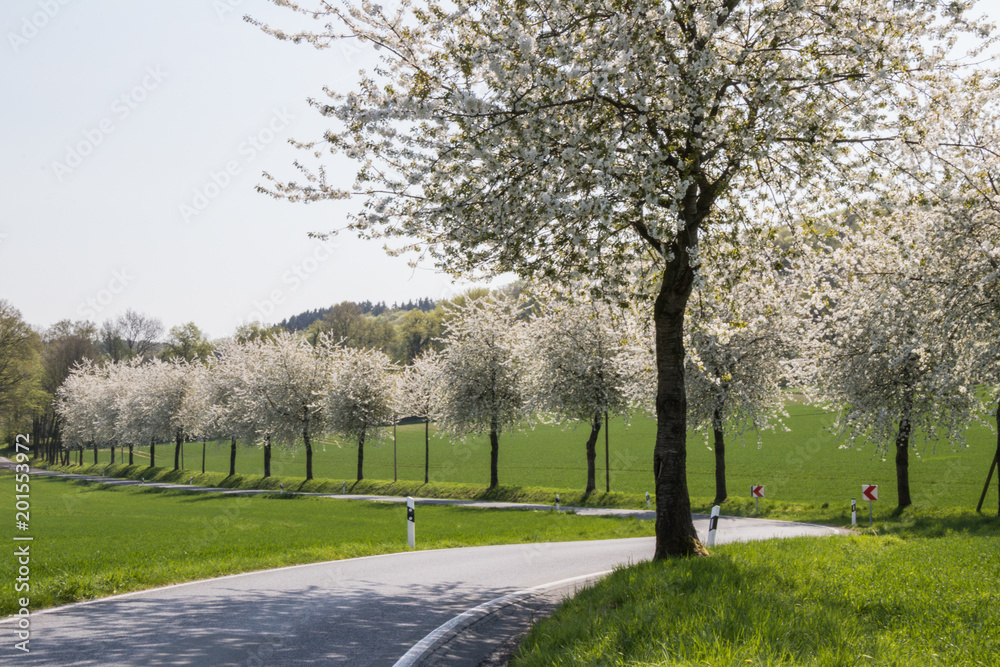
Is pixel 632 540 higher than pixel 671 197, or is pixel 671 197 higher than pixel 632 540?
pixel 671 197

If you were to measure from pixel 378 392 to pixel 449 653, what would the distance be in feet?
129

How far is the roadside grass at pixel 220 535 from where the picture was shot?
9.85m

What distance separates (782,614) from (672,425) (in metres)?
4.07

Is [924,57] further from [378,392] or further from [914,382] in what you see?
[378,392]

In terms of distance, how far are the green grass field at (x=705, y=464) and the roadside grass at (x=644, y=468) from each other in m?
0.07

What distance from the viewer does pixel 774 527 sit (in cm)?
2014

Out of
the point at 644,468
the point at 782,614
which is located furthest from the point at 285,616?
the point at 644,468

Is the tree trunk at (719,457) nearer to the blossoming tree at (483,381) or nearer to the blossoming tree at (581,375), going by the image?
the blossoming tree at (581,375)

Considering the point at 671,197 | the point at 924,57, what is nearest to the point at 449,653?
the point at 671,197

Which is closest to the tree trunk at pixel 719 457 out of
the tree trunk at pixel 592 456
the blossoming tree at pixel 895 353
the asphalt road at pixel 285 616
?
the blossoming tree at pixel 895 353

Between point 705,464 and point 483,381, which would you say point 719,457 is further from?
point 705,464

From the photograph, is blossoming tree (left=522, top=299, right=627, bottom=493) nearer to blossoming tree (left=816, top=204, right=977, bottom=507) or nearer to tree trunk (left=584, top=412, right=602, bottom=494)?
tree trunk (left=584, top=412, right=602, bottom=494)

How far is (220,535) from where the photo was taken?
17.5 meters

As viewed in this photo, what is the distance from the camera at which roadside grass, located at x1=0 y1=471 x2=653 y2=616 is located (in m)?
9.85
